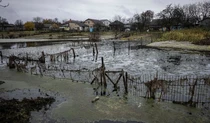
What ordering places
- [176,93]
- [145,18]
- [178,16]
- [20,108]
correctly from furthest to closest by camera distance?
[145,18]
[178,16]
[176,93]
[20,108]

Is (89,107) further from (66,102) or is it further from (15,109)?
(15,109)

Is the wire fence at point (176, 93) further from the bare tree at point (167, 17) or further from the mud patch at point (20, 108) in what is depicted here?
the bare tree at point (167, 17)

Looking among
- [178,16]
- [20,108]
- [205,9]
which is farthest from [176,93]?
[205,9]

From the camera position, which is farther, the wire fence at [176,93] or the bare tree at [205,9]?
the bare tree at [205,9]

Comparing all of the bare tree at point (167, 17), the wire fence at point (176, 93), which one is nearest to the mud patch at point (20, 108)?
the wire fence at point (176, 93)

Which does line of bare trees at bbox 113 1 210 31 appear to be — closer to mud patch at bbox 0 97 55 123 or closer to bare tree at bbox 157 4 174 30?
bare tree at bbox 157 4 174 30

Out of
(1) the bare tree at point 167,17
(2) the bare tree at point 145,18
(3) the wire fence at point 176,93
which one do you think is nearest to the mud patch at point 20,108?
(3) the wire fence at point 176,93

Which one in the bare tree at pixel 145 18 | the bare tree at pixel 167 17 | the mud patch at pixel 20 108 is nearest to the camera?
the mud patch at pixel 20 108

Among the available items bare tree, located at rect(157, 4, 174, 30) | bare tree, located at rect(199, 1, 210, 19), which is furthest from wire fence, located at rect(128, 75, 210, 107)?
bare tree, located at rect(199, 1, 210, 19)

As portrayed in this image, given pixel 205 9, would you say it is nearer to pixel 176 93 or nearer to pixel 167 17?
pixel 167 17

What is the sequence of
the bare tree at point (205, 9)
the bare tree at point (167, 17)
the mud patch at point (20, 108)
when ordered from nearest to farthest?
the mud patch at point (20, 108), the bare tree at point (167, 17), the bare tree at point (205, 9)

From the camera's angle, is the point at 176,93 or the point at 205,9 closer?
the point at 176,93

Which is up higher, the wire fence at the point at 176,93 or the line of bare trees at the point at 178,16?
the line of bare trees at the point at 178,16

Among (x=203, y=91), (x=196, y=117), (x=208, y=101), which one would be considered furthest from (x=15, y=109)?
(x=203, y=91)
